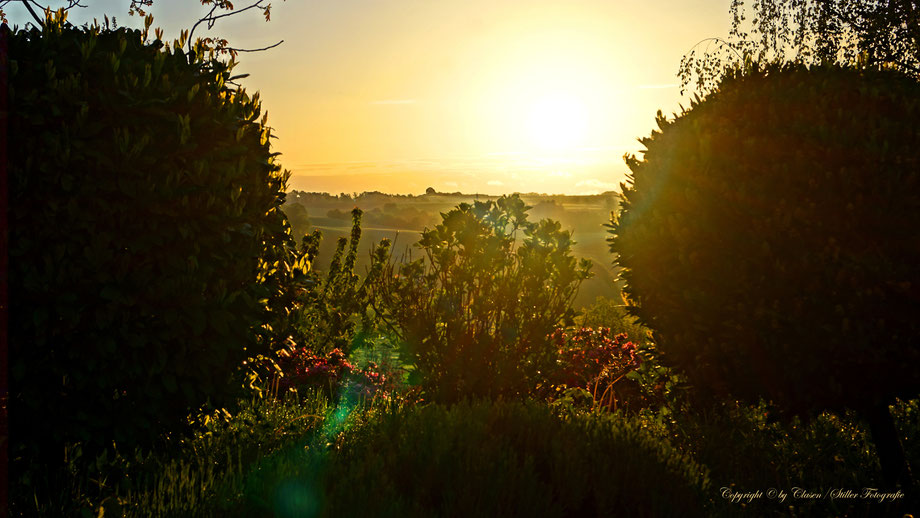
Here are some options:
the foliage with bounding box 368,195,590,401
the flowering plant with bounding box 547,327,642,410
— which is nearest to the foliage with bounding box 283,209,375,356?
the foliage with bounding box 368,195,590,401

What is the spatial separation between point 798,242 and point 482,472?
117 inches

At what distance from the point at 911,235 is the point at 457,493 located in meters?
3.82

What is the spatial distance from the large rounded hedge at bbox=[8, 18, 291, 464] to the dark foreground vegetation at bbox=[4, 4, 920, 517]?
0.06ft

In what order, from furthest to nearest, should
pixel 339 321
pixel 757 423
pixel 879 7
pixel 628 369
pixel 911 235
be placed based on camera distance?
pixel 879 7, pixel 339 321, pixel 628 369, pixel 757 423, pixel 911 235

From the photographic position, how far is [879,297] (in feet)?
16.2

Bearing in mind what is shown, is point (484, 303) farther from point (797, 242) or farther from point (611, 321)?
point (611, 321)

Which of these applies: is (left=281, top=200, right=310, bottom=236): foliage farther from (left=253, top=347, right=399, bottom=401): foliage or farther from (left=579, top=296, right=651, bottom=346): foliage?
(left=253, top=347, right=399, bottom=401): foliage

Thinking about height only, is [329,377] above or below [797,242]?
below

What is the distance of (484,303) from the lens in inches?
281

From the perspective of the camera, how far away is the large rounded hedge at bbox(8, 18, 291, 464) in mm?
4633

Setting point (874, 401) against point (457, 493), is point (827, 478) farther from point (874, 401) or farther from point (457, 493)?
point (457, 493)

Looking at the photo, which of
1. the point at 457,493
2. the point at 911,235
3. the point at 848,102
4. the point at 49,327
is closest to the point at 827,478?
the point at 911,235

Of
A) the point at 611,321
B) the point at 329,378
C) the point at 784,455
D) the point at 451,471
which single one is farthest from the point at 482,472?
the point at 611,321

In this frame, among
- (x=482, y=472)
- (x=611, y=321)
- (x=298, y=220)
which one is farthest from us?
(x=298, y=220)
